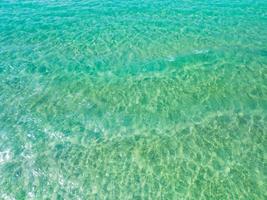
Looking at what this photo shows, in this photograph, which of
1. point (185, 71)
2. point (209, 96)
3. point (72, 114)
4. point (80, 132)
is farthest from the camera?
point (185, 71)

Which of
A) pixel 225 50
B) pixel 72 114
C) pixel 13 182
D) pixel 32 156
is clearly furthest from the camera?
pixel 225 50

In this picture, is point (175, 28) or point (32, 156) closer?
point (32, 156)

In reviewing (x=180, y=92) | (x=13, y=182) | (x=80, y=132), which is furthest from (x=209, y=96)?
(x=13, y=182)

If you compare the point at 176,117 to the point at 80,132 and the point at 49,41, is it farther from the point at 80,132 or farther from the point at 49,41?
the point at 49,41

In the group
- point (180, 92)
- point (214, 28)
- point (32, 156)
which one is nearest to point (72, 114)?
point (32, 156)

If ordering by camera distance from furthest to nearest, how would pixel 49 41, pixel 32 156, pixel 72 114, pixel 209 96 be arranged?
pixel 49 41, pixel 209 96, pixel 72 114, pixel 32 156

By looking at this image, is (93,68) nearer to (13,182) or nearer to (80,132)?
(80,132)
